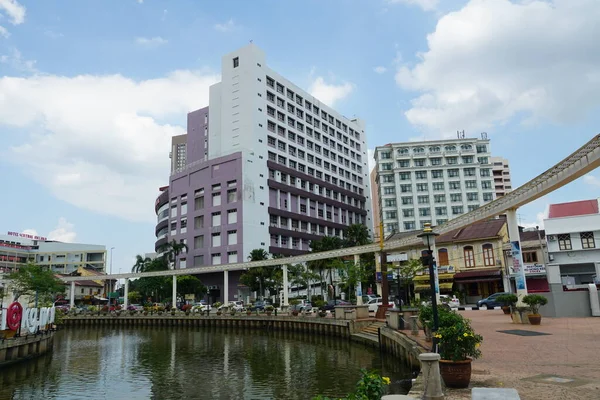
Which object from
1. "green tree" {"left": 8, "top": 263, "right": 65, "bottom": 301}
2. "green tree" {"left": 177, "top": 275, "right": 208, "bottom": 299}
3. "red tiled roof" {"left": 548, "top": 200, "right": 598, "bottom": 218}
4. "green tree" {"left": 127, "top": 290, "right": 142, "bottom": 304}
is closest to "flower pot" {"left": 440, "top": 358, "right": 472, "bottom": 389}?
"red tiled roof" {"left": 548, "top": 200, "right": 598, "bottom": 218}

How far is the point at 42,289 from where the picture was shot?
186 ft

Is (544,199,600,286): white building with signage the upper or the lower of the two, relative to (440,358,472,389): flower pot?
upper

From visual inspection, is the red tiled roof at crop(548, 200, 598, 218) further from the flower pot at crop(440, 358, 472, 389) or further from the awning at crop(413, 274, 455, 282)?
the flower pot at crop(440, 358, 472, 389)

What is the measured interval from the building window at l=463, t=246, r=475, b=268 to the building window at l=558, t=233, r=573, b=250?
9531mm

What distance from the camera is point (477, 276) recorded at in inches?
2121

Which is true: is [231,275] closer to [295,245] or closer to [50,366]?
[295,245]

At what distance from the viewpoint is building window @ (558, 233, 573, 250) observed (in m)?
50.3

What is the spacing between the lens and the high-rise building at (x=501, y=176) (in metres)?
137

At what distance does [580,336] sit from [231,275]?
2457 inches

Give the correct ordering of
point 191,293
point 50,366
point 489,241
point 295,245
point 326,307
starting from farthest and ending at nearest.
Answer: point 295,245, point 191,293, point 489,241, point 326,307, point 50,366

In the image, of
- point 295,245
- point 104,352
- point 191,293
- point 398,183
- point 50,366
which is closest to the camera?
point 50,366

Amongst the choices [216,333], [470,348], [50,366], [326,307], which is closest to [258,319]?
[216,333]

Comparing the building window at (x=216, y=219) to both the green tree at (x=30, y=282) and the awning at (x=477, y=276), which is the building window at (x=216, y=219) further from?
the awning at (x=477, y=276)

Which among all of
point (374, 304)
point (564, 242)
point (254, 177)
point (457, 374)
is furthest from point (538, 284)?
point (254, 177)
